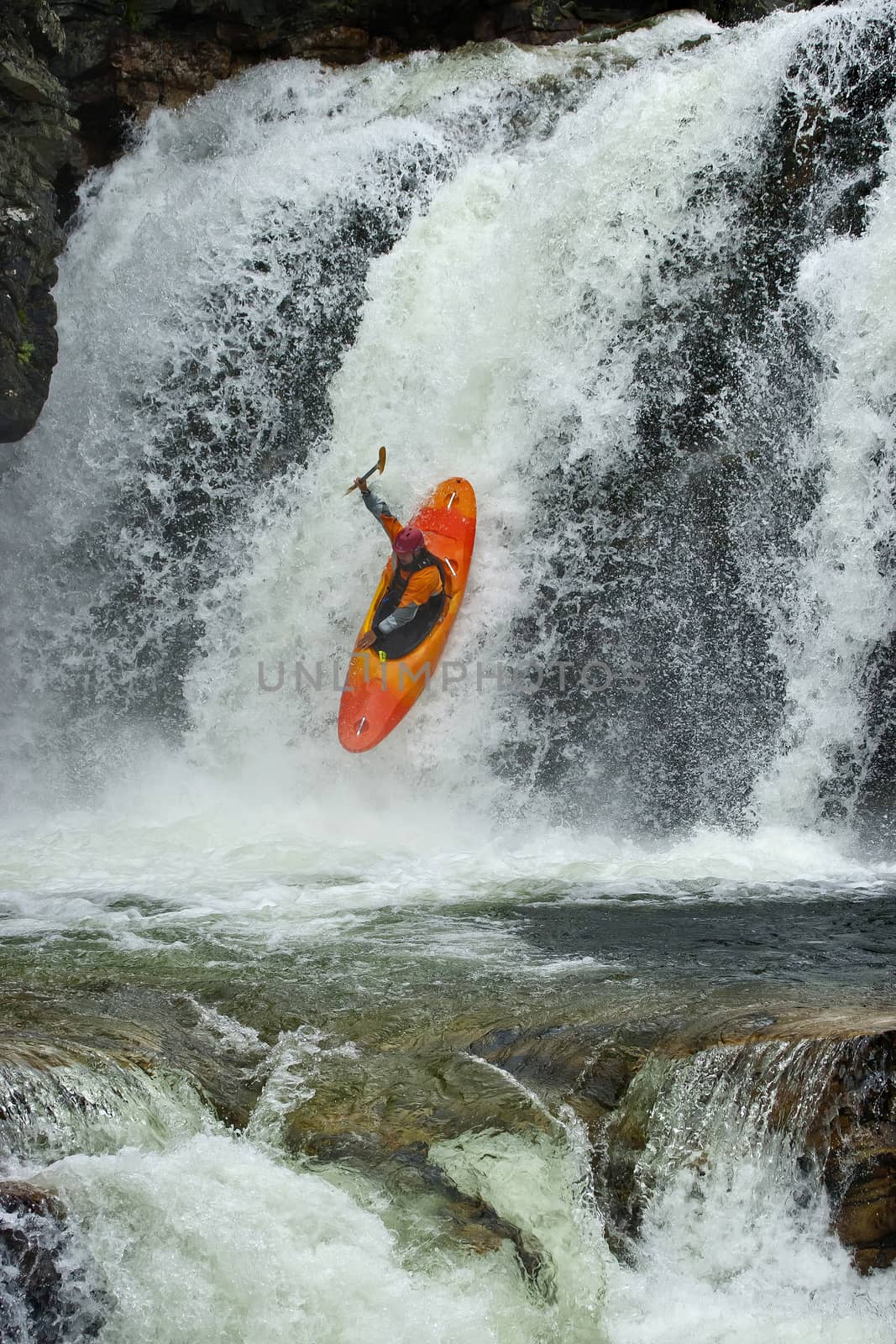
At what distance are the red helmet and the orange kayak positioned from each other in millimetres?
283

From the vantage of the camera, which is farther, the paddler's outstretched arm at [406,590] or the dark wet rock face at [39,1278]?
the paddler's outstretched arm at [406,590]

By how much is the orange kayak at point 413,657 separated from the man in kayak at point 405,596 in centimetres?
4

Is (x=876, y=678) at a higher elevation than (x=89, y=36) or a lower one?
lower

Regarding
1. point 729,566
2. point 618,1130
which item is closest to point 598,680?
point 729,566

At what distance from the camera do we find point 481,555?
699 centimetres

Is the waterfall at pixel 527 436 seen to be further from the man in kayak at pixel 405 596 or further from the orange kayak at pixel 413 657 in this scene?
the man in kayak at pixel 405 596

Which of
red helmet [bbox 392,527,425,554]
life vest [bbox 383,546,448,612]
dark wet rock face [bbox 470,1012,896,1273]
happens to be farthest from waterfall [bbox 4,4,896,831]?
dark wet rock face [bbox 470,1012,896,1273]

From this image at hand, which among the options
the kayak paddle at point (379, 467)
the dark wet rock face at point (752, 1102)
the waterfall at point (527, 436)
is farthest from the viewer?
the kayak paddle at point (379, 467)

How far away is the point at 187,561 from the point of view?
751 centimetres

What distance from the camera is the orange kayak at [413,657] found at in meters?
6.59

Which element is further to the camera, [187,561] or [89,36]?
[89,36]

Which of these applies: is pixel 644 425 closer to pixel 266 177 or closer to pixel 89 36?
pixel 266 177

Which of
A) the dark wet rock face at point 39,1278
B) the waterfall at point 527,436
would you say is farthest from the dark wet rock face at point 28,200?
the dark wet rock face at point 39,1278

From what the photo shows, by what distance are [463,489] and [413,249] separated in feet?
6.21
